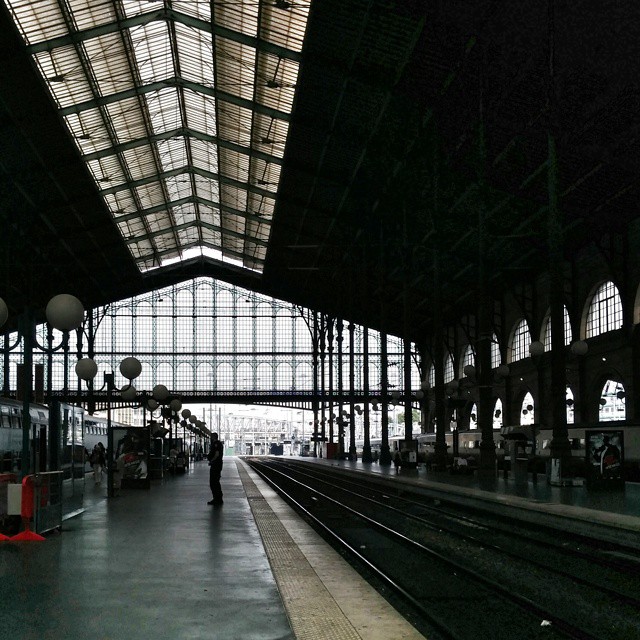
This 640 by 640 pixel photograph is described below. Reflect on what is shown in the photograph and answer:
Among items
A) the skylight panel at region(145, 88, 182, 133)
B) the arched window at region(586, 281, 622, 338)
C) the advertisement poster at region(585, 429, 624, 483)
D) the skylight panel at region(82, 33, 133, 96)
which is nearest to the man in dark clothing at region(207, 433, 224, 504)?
the advertisement poster at region(585, 429, 624, 483)

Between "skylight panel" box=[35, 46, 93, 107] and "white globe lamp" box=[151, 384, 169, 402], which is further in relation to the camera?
"skylight panel" box=[35, 46, 93, 107]

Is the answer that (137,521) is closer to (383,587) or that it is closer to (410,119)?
(383,587)

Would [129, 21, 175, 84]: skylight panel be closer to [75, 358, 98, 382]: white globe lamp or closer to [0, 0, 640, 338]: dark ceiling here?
[0, 0, 640, 338]: dark ceiling

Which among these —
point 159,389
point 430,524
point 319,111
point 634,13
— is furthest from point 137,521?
point 319,111

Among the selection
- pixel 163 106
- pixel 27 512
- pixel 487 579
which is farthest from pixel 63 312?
pixel 163 106

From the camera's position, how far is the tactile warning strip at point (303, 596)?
745cm

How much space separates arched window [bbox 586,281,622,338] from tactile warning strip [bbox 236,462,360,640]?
107 ft

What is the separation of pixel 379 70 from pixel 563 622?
27630 millimetres

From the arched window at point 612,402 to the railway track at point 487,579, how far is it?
2342cm

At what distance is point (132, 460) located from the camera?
98.5 ft

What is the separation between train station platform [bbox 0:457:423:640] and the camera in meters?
7.49

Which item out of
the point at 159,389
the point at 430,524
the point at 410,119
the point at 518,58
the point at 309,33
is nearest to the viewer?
the point at 430,524

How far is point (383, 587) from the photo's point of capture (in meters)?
12.0

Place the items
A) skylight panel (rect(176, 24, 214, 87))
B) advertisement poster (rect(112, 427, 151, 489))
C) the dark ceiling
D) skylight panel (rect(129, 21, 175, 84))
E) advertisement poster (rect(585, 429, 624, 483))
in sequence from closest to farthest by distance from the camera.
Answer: advertisement poster (rect(585, 429, 624, 483))
the dark ceiling
advertisement poster (rect(112, 427, 151, 489))
skylight panel (rect(129, 21, 175, 84))
skylight panel (rect(176, 24, 214, 87))
